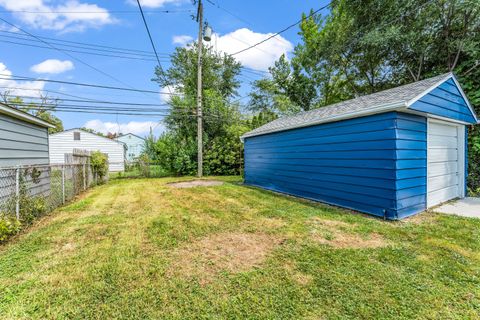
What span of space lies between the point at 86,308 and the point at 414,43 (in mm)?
12608

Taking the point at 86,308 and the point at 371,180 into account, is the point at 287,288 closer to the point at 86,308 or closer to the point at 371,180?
the point at 86,308

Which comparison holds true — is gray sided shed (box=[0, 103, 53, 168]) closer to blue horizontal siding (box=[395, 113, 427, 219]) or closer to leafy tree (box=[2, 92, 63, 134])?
blue horizontal siding (box=[395, 113, 427, 219])

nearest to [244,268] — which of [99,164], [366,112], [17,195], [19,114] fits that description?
[366,112]

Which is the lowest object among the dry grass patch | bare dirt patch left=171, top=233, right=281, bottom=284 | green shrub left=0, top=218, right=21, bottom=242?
the dry grass patch

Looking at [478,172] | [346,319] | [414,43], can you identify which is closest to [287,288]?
[346,319]

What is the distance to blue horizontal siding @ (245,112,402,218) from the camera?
4031mm

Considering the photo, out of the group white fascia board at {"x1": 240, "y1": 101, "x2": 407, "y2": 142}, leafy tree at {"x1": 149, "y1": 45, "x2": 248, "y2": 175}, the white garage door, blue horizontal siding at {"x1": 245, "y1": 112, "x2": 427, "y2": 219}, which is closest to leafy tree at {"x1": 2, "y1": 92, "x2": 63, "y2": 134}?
leafy tree at {"x1": 149, "y1": 45, "x2": 248, "y2": 175}

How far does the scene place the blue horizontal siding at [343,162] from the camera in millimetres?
4031

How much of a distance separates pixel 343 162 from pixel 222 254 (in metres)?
3.55

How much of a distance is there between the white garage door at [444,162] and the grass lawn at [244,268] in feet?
4.19

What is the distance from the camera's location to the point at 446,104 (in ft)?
16.1

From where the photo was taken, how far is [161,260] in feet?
8.48

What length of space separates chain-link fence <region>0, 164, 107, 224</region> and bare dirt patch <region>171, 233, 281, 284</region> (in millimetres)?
3096

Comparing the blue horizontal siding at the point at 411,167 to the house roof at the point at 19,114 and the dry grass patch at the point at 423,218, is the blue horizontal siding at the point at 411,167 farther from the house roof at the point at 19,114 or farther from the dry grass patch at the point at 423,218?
the house roof at the point at 19,114
